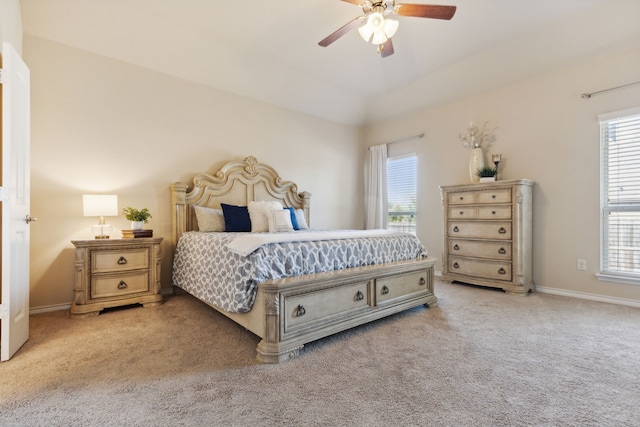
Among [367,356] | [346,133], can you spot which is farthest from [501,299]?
[346,133]

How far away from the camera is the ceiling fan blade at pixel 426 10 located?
2262 mm

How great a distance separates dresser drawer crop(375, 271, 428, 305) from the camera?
2604 mm

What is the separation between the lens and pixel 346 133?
18.4ft

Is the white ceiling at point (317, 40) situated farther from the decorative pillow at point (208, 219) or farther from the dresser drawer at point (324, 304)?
the dresser drawer at point (324, 304)

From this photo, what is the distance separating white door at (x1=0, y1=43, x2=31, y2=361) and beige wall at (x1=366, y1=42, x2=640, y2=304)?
4767mm

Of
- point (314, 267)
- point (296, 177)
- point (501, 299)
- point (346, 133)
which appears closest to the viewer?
point (314, 267)

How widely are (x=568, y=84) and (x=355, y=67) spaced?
2566mm

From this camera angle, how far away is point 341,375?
5.70 ft

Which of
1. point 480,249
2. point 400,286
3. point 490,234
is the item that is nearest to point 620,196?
point 490,234

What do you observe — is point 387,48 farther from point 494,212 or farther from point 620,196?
point 620,196

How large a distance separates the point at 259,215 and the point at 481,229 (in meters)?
2.80

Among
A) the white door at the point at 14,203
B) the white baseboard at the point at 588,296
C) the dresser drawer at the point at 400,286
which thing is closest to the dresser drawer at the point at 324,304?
the dresser drawer at the point at 400,286

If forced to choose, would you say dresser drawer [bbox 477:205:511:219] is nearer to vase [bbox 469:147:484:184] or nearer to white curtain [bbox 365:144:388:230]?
vase [bbox 469:147:484:184]

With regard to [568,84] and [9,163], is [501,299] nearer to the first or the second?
[568,84]
